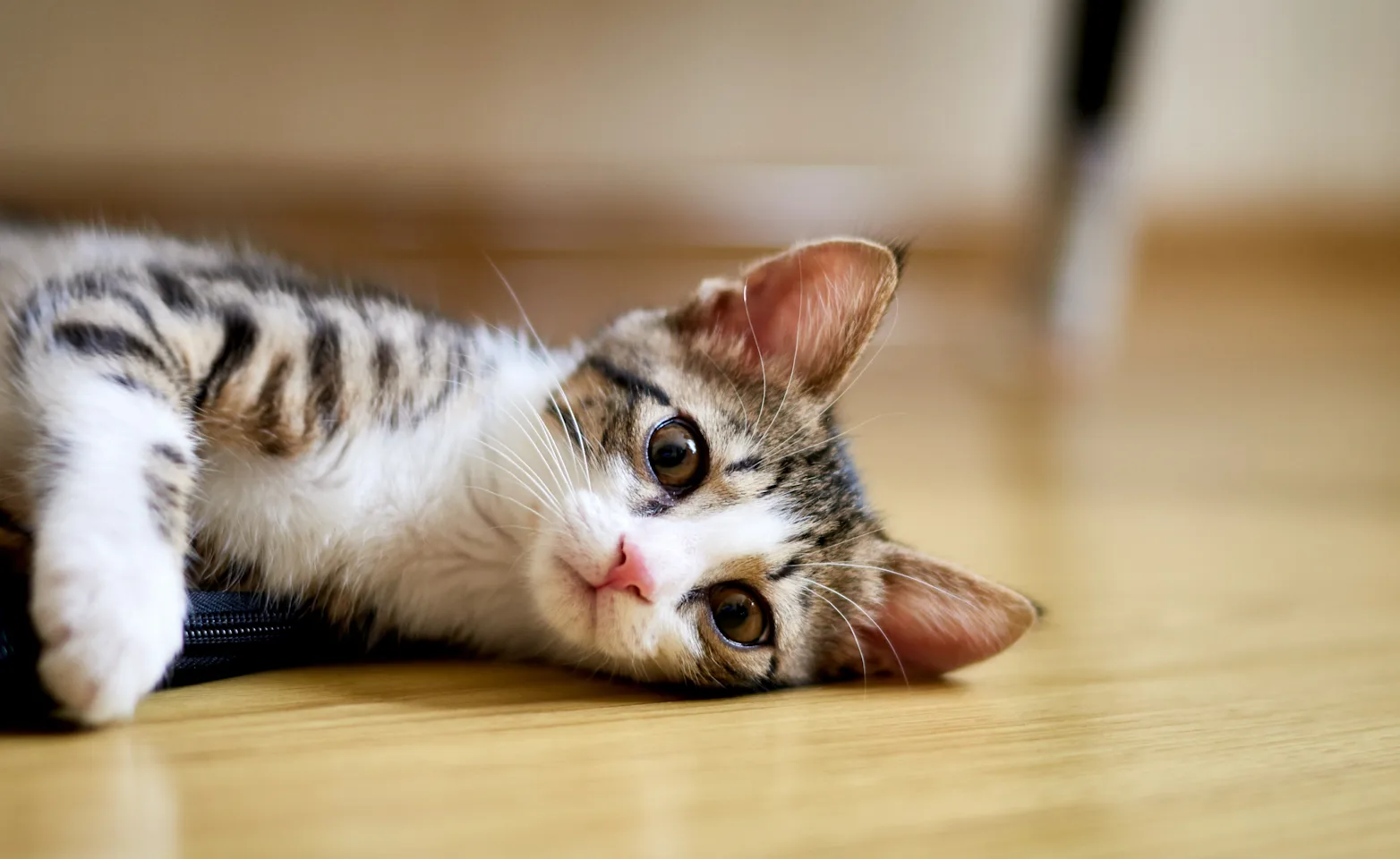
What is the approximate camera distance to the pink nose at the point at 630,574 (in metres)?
0.89

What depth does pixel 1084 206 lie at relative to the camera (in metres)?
2.66

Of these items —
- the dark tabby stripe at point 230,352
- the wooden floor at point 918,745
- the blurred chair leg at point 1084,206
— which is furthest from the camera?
the blurred chair leg at point 1084,206

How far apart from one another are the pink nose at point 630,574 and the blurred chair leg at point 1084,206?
6.46ft

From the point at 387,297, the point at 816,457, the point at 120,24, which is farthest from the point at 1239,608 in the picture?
the point at 120,24

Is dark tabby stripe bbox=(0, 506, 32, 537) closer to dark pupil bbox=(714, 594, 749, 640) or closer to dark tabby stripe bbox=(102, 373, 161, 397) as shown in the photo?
dark tabby stripe bbox=(102, 373, 161, 397)

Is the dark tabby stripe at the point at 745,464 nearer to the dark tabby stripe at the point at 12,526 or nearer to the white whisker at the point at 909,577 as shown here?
the white whisker at the point at 909,577

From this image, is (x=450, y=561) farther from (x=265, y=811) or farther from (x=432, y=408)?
(x=265, y=811)

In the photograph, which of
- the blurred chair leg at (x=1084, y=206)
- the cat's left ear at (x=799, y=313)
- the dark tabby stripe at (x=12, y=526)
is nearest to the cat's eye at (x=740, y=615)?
the cat's left ear at (x=799, y=313)

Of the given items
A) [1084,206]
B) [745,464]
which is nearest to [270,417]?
[745,464]

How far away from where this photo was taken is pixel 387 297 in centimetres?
118

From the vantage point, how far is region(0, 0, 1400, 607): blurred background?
2.57 meters

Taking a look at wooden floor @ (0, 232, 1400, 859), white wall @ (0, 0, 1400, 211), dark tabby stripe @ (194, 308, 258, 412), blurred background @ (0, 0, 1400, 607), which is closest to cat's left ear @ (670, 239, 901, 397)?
wooden floor @ (0, 232, 1400, 859)

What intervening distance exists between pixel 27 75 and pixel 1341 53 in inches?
151

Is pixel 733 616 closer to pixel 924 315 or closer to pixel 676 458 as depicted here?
pixel 676 458
